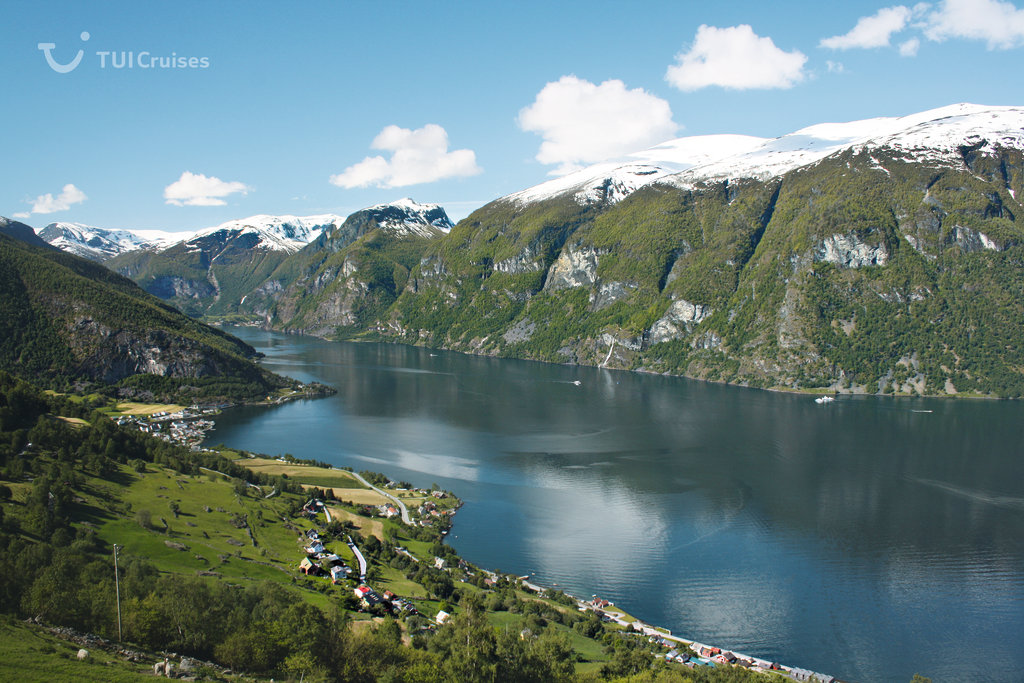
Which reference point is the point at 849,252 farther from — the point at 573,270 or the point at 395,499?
the point at 395,499

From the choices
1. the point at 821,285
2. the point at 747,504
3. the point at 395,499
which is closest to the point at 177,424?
the point at 395,499

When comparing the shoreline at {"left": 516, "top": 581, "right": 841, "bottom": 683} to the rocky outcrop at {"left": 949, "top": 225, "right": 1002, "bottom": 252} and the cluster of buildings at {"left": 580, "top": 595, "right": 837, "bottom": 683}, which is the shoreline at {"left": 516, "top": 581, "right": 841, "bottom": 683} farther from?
the rocky outcrop at {"left": 949, "top": 225, "right": 1002, "bottom": 252}

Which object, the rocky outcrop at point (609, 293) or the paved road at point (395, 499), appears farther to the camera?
the rocky outcrop at point (609, 293)

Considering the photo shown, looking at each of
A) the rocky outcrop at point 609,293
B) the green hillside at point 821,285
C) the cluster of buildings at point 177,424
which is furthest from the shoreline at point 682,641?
the rocky outcrop at point 609,293

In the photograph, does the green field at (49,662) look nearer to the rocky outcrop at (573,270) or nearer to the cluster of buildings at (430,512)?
the cluster of buildings at (430,512)

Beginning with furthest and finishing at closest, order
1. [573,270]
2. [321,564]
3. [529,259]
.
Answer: [529,259] < [573,270] < [321,564]

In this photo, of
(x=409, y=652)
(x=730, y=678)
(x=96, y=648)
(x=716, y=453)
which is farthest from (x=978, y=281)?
(x=96, y=648)

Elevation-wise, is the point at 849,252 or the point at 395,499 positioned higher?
the point at 849,252
